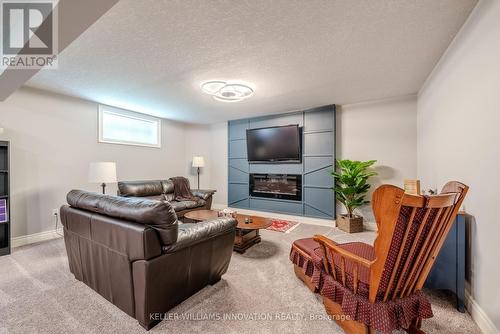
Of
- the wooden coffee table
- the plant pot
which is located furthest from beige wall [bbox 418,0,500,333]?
the wooden coffee table

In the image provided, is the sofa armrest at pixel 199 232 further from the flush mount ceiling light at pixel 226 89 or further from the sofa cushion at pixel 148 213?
the flush mount ceiling light at pixel 226 89

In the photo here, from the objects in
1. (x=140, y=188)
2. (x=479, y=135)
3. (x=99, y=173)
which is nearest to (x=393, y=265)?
(x=479, y=135)

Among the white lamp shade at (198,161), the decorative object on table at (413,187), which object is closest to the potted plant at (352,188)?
the decorative object on table at (413,187)

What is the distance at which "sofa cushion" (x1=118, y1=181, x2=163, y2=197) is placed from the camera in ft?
13.6

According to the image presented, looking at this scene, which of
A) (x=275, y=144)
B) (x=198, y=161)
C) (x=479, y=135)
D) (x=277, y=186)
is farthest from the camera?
(x=198, y=161)

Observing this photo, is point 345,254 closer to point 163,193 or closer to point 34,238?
point 163,193

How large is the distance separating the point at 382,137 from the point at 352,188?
1.12 m

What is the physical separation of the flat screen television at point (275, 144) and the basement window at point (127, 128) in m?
2.29

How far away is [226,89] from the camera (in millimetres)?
3209

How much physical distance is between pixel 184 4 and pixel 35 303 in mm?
2698

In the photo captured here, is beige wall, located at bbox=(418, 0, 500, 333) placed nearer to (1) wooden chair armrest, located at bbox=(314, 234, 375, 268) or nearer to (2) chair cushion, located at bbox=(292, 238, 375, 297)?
(2) chair cushion, located at bbox=(292, 238, 375, 297)

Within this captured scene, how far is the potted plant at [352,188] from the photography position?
12.6ft

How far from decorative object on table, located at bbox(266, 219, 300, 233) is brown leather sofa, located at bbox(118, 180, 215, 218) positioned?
1.48 metres

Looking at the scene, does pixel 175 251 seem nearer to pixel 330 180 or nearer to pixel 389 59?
pixel 389 59
